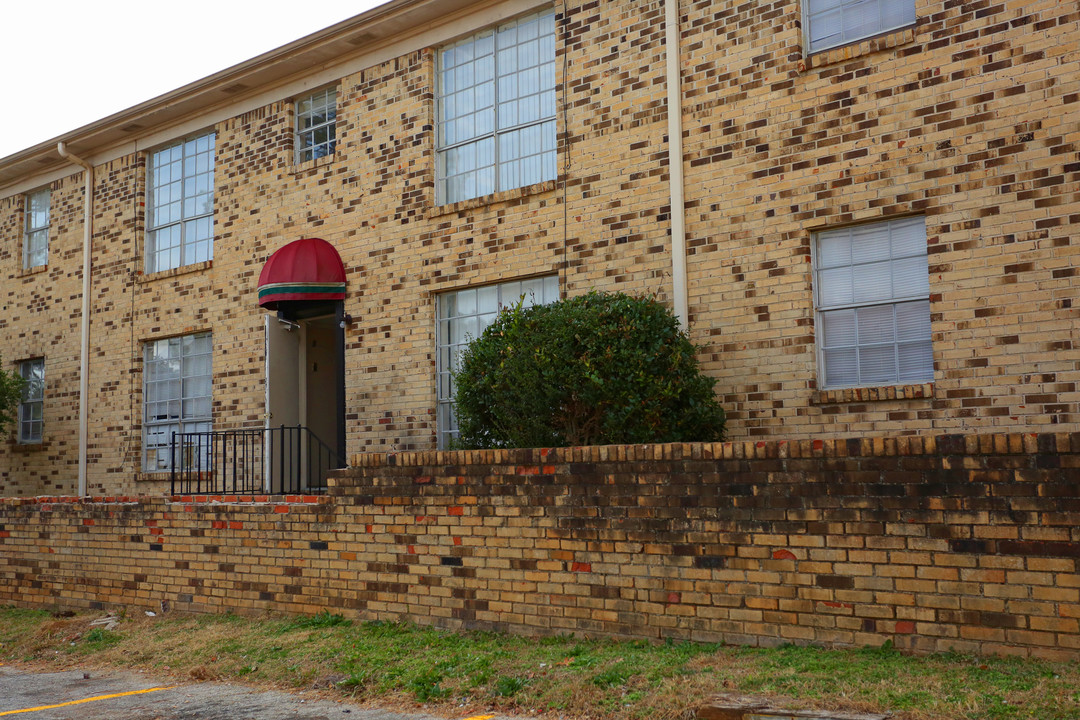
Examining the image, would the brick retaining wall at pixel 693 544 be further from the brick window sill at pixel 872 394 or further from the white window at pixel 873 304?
the white window at pixel 873 304

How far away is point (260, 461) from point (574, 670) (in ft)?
26.3

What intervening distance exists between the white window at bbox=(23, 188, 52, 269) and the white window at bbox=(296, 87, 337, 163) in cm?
595

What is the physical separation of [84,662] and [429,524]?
3.30 meters

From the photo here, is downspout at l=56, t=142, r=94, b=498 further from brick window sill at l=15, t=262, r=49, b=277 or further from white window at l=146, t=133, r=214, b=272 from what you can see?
white window at l=146, t=133, r=214, b=272

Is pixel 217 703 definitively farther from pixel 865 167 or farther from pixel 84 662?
pixel 865 167

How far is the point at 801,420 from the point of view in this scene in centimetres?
891

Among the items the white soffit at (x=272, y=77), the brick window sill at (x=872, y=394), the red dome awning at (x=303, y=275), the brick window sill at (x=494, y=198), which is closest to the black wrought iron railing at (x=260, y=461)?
the red dome awning at (x=303, y=275)

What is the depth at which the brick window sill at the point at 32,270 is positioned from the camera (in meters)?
16.4

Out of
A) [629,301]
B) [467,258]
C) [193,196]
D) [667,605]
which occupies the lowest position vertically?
[667,605]

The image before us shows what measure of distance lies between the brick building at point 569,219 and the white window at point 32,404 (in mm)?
68

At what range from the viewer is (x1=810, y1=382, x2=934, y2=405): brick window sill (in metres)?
8.29

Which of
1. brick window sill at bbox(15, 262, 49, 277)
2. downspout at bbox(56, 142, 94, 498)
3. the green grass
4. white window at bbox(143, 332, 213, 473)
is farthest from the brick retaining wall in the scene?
brick window sill at bbox(15, 262, 49, 277)

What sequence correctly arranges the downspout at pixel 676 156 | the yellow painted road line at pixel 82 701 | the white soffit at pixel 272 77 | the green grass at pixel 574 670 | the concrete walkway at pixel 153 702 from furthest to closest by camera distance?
the white soffit at pixel 272 77 < the downspout at pixel 676 156 < the yellow painted road line at pixel 82 701 < the concrete walkway at pixel 153 702 < the green grass at pixel 574 670

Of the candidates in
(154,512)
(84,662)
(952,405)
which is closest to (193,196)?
(154,512)
